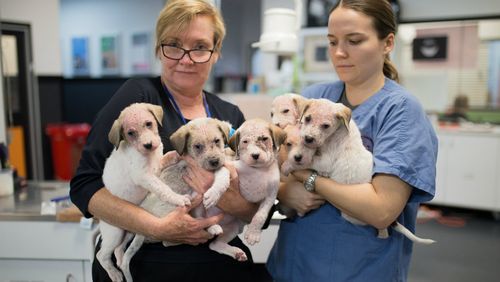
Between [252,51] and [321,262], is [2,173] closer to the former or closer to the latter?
[321,262]

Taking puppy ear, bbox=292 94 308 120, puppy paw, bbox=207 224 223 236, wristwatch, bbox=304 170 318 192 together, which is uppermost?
puppy ear, bbox=292 94 308 120

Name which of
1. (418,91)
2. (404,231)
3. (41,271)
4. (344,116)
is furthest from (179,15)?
(418,91)

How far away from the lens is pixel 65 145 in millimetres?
5801

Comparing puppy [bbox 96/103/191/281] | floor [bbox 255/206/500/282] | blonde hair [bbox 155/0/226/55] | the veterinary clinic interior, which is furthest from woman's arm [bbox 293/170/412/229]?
floor [bbox 255/206/500/282]

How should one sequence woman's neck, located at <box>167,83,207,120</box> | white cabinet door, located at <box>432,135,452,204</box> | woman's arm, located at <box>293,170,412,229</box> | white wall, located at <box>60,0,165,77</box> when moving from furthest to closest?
white wall, located at <box>60,0,165,77</box> < white cabinet door, located at <box>432,135,452,204</box> < woman's neck, located at <box>167,83,207,120</box> < woman's arm, located at <box>293,170,412,229</box>

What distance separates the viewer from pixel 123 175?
1.29m

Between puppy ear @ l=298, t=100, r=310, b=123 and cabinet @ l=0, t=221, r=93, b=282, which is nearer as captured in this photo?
puppy ear @ l=298, t=100, r=310, b=123

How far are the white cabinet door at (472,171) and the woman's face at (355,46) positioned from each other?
3.99 metres

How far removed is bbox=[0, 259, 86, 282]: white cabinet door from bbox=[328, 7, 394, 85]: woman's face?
1677 millimetres

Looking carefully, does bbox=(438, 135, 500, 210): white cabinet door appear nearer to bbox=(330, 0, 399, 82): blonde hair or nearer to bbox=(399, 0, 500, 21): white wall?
bbox=(399, 0, 500, 21): white wall

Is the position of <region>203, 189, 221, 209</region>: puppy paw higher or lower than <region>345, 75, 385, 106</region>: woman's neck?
lower

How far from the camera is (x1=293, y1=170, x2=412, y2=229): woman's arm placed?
1188 mm

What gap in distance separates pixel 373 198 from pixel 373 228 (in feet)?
0.49

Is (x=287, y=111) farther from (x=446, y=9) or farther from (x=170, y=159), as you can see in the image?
(x=446, y=9)
